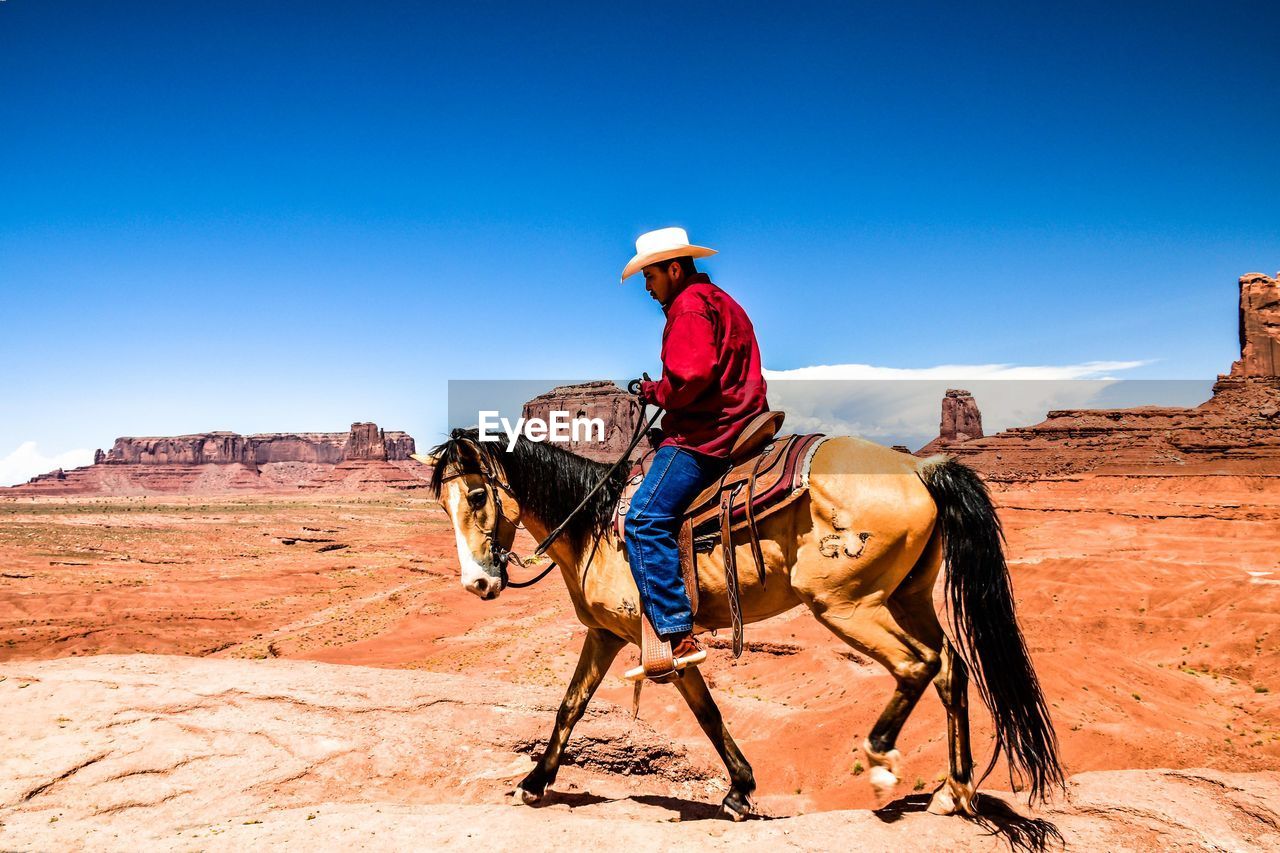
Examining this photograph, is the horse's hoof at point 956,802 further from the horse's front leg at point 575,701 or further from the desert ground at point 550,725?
the horse's front leg at point 575,701

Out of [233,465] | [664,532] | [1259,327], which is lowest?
[233,465]

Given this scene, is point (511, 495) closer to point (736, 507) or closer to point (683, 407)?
point (683, 407)

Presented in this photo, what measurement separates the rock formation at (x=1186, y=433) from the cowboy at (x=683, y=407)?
6873 centimetres

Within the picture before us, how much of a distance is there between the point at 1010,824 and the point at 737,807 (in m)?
1.71

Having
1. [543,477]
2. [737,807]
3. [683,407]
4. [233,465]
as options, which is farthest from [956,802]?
[233,465]

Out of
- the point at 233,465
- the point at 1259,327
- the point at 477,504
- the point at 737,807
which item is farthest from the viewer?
the point at 233,465

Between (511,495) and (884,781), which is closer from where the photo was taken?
(884,781)

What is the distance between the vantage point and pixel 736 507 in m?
3.93

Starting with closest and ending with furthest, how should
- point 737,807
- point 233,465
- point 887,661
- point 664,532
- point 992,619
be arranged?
point 887,661
point 992,619
point 664,532
point 737,807
point 233,465

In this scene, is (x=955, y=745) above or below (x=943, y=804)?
above

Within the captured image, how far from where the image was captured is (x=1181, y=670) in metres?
10.6

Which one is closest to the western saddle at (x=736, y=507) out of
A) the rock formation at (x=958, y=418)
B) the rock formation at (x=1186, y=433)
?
the rock formation at (x=1186, y=433)

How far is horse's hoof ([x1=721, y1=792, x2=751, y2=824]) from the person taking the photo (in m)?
4.51

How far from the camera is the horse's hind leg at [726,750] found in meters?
4.47
